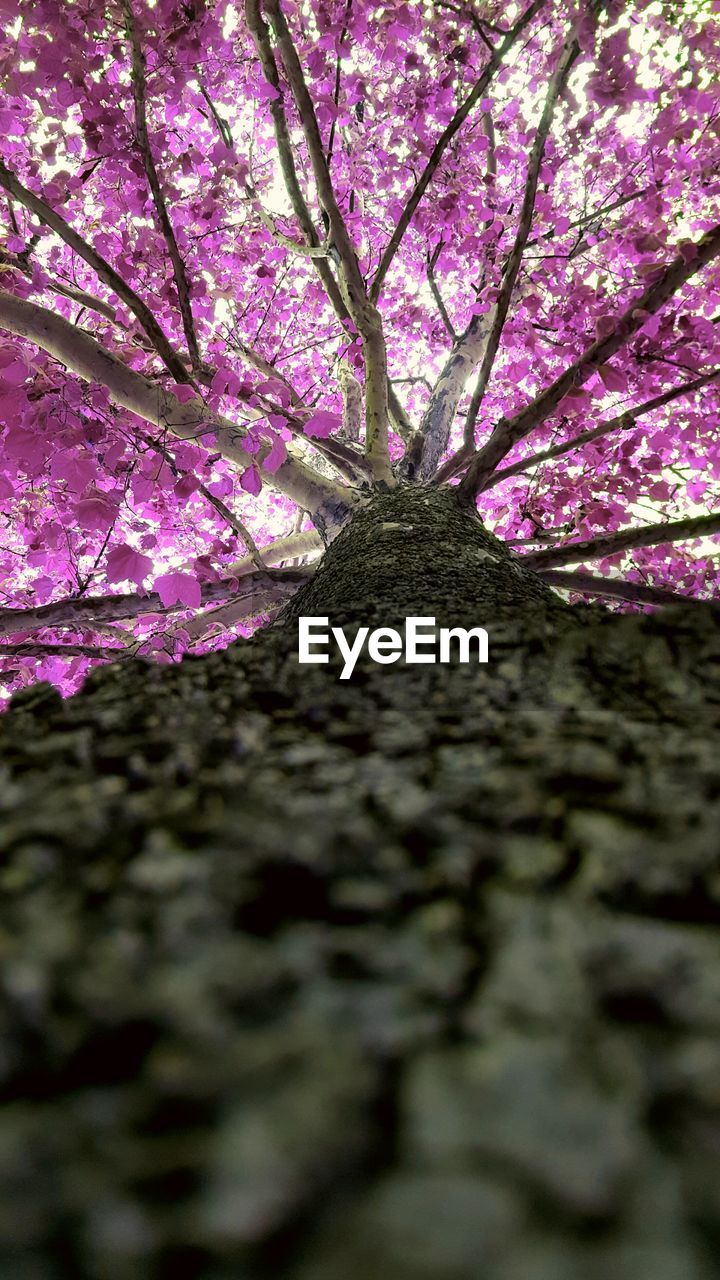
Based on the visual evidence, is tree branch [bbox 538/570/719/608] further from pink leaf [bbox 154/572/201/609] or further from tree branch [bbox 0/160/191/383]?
tree branch [bbox 0/160/191/383]

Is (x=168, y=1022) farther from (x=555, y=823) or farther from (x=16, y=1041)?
(x=555, y=823)

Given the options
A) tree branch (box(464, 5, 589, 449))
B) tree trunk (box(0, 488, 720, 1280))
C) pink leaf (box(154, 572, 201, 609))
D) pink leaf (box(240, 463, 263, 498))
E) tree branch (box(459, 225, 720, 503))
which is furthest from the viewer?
pink leaf (box(240, 463, 263, 498))

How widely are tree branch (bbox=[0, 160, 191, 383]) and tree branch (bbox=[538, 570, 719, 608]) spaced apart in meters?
2.08

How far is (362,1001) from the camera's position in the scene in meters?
0.43

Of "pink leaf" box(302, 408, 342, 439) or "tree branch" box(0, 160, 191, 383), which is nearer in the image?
"tree branch" box(0, 160, 191, 383)

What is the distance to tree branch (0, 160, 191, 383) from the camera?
2467 mm

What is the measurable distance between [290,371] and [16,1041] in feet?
25.7

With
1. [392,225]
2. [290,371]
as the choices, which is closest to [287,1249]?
[392,225]

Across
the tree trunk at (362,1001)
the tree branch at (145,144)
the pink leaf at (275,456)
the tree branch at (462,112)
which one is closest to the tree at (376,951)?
the tree trunk at (362,1001)

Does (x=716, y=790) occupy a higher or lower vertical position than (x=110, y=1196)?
higher

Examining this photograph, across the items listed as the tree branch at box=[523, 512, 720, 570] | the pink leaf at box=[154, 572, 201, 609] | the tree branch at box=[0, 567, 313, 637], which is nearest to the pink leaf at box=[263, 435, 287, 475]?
the tree branch at box=[0, 567, 313, 637]

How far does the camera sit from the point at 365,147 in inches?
202

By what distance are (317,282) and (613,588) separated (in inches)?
169

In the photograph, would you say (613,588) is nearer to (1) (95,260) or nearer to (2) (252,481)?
(2) (252,481)
